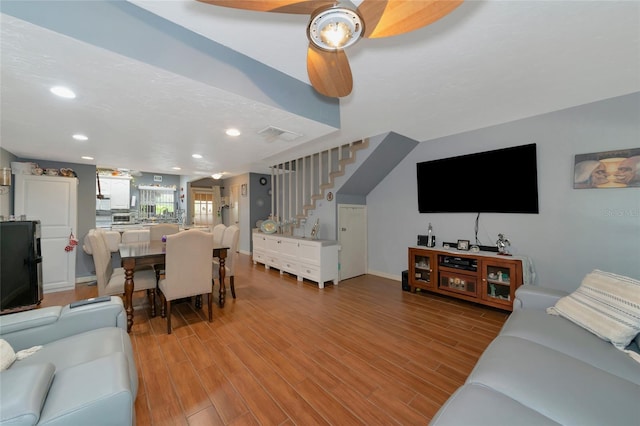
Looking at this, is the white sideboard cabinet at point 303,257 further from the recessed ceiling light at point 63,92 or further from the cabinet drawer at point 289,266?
the recessed ceiling light at point 63,92

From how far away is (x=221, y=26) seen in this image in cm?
151

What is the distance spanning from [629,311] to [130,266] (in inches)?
154

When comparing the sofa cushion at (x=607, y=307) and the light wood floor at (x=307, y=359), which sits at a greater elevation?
the sofa cushion at (x=607, y=307)

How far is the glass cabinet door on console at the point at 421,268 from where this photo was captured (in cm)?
351

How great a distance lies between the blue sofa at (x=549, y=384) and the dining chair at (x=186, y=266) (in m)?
2.47

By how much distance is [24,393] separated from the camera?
839mm

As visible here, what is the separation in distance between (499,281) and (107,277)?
4.65 meters

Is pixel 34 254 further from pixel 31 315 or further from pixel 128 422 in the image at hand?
pixel 128 422

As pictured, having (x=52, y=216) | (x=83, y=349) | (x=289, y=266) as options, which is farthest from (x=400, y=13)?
(x=52, y=216)

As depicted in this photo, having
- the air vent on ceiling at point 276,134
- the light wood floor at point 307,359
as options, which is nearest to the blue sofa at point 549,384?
the light wood floor at point 307,359

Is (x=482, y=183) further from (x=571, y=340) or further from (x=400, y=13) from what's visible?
(x=400, y=13)

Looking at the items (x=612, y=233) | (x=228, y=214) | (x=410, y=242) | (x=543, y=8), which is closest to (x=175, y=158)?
(x=228, y=214)

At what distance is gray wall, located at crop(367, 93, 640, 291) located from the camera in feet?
7.96

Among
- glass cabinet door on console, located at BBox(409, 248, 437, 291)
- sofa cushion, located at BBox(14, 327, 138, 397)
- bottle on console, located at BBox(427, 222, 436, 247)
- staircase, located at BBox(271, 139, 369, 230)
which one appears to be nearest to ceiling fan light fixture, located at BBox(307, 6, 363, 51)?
sofa cushion, located at BBox(14, 327, 138, 397)
